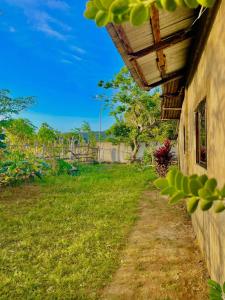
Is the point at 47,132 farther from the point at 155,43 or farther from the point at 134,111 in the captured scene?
the point at 155,43

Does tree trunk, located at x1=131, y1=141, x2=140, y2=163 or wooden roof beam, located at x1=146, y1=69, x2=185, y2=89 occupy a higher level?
wooden roof beam, located at x1=146, y1=69, x2=185, y2=89

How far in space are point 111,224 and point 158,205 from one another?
99.9 inches

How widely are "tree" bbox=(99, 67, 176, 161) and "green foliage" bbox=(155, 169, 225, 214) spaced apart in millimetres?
23639

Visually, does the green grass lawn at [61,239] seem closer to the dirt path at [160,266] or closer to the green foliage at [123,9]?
the dirt path at [160,266]

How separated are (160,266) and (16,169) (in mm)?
8502

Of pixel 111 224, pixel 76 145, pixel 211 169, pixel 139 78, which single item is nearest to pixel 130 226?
pixel 111 224

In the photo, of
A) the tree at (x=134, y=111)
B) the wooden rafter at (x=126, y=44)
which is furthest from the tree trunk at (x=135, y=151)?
the wooden rafter at (x=126, y=44)

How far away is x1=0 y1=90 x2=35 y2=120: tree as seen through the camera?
733 inches

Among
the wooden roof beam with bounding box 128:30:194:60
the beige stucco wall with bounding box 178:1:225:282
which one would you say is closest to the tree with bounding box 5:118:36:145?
the wooden roof beam with bounding box 128:30:194:60

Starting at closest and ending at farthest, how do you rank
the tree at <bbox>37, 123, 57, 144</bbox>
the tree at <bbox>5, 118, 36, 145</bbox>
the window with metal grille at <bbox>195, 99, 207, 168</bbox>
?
the window with metal grille at <bbox>195, 99, 207, 168</bbox>, the tree at <bbox>5, 118, 36, 145</bbox>, the tree at <bbox>37, 123, 57, 144</bbox>

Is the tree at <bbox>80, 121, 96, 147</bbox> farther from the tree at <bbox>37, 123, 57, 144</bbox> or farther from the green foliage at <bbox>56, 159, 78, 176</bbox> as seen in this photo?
the green foliage at <bbox>56, 159, 78, 176</bbox>

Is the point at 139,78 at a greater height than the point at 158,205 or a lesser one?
greater

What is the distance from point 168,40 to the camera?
166 inches

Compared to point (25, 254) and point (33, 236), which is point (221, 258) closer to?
point (25, 254)
